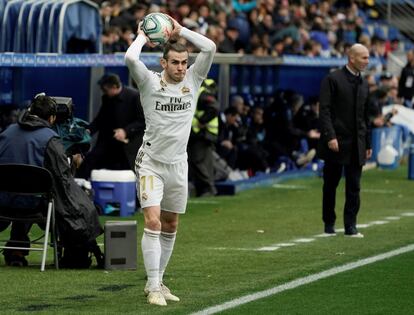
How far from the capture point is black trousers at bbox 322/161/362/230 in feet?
53.3

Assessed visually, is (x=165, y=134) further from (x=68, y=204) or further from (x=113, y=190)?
(x=113, y=190)

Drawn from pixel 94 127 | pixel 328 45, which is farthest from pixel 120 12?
pixel 328 45

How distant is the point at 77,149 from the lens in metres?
14.8

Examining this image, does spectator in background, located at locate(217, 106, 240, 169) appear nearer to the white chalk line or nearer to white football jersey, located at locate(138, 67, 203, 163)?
the white chalk line

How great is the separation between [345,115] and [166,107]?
16.8ft

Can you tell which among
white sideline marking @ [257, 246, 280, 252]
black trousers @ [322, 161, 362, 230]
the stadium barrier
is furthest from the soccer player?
the stadium barrier

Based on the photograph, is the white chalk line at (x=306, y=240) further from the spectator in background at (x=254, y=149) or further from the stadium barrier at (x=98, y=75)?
the spectator in background at (x=254, y=149)

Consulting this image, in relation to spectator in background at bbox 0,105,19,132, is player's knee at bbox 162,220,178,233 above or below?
below

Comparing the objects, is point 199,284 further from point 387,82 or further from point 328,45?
point 328,45

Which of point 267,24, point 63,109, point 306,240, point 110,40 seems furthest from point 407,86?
point 63,109

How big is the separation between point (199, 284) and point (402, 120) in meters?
17.2

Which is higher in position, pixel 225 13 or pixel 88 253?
pixel 225 13

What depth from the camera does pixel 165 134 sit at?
37.7 ft

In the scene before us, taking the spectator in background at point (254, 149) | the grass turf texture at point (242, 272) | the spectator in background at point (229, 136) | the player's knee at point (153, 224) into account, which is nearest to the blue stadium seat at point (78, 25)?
the spectator in background at point (229, 136)
